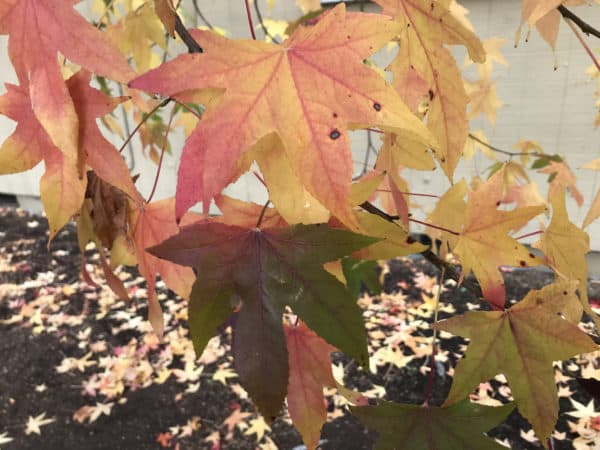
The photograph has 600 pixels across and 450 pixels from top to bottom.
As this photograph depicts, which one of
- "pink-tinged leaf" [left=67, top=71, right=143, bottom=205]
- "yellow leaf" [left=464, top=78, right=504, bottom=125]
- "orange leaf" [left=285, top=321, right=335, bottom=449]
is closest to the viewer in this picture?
"pink-tinged leaf" [left=67, top=71, right=143, bottom=205]

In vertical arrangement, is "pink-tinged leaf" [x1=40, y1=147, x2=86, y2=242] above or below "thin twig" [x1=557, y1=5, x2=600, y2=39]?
below

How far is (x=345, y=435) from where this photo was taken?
1616 millimetres

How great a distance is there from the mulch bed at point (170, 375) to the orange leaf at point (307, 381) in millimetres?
1150

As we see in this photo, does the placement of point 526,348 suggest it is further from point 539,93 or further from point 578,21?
point 539,93

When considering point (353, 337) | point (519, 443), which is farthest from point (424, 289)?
point (353, 337)

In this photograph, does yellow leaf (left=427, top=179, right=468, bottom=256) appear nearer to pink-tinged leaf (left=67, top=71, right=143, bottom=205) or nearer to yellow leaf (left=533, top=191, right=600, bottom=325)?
yellow leaf (left=533, top=191, right=600, bottom=325)

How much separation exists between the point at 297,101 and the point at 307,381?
0.33m

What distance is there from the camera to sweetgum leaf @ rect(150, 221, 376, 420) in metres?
0.36

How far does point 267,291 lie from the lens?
38 cm

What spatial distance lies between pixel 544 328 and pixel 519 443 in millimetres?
1314

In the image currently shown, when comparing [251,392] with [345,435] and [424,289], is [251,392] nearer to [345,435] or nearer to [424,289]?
[345,435]

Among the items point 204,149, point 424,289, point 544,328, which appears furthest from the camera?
point 424,289

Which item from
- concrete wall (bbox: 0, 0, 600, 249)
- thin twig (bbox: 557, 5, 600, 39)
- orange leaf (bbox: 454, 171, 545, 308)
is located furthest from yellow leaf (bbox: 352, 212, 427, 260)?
concrete wall (bbox: 0, 0, 600, 249)

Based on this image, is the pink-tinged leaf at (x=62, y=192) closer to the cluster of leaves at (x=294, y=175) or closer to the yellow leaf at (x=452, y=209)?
the cluster of leaves at (x=294, y=175)
